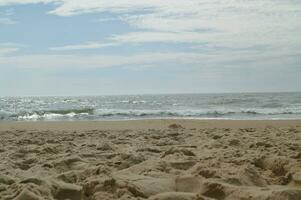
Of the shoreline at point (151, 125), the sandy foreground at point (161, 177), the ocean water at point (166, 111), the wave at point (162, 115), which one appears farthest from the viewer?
the ocean water at point (166, 111)

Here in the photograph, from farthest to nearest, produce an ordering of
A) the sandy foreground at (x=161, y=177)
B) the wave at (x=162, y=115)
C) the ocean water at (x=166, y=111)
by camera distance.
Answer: the ocean water at (x=166, y=111), the wave at (x=162, y=115), the sandy foreground at (x=161, y=177)

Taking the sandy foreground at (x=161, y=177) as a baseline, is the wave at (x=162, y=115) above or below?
below

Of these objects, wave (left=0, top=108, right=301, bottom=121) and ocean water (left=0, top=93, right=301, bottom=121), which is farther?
ocean water (left=0, top=93, right=301, bottom=121)

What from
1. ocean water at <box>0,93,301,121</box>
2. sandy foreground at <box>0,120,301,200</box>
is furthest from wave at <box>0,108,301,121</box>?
sandy foreground at <box>0,120,301,200</box>

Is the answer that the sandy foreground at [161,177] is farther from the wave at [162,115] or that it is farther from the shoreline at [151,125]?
the wave at [162,115]

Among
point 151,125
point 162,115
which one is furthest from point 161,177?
point 162,115

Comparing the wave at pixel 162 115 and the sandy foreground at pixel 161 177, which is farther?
the wave at pixel 162 115

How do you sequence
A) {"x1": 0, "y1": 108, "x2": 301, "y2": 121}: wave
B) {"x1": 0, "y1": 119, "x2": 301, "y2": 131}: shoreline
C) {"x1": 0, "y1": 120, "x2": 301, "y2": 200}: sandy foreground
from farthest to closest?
1. {"x1": 0, "y1": 108, "x2": 301, "y2": 121}: wave
2. {"x1": 0, "y1": 119, "x2": 301, "y2": 131}: shoreline
3. {"x1": 0, "y1": 120, "x2": 301, "y2": 200}: sandy foreground

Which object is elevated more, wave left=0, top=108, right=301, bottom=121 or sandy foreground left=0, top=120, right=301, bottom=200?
sandy foreground left=0, top=120, right=301, bottom=200

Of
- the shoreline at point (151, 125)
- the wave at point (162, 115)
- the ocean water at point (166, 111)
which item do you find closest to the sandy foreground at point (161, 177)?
the shoreline at point (151, 125)

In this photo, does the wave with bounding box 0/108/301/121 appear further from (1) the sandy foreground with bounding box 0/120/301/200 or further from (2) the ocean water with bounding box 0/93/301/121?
(1) the sandy foreground with bounding box 0/120/301/200

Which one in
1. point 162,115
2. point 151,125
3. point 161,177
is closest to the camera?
point 161,177

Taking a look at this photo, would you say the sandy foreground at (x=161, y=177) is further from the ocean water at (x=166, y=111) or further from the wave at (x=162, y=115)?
the wave at (x=162, y=115)

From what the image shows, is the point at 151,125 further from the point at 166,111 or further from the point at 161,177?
the point at 166,111
